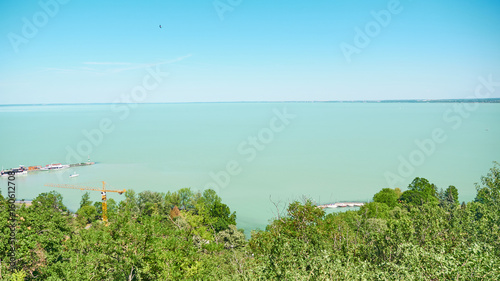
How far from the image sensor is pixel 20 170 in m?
52.4

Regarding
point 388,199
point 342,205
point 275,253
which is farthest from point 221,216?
point 275,253

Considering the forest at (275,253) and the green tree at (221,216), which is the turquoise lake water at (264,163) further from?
the forest at (275,253)

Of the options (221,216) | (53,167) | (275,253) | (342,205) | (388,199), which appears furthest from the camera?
(53,167)

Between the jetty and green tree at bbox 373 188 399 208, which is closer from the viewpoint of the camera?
green tree at bbox 373 188 399 208

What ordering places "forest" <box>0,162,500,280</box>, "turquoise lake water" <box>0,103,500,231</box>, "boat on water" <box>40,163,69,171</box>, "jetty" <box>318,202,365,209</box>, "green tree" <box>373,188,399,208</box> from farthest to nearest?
"boat on water" <box>40,163,69,171</box> → "turquoise lake water" <box>0,103,500,231</box> → "jetty" <box>318,202,365,209</box> → "green tree" <box>373,188,399,208</box> → "forest" <box>0,162,500,280</box>

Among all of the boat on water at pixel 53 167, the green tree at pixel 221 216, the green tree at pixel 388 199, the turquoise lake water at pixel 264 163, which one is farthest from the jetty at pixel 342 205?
the boat on water at pixel 53 167

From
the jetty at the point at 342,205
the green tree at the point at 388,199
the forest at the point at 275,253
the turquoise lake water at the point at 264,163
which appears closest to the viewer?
the forest at the point at 275,253

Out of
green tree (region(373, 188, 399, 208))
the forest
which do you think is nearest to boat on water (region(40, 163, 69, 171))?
the forest

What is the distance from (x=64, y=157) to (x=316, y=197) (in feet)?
184

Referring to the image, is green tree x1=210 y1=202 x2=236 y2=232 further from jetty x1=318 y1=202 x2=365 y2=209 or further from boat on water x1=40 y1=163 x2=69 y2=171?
boat on water x1=40 y1=163 x2=69 y2=171

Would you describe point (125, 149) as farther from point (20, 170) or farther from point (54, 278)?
point (54, 278)

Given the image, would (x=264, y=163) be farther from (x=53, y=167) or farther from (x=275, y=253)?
(x=275, y=253)

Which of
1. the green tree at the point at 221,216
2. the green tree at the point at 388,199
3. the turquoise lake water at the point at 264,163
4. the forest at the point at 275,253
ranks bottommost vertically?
the forest at the point at 275,253

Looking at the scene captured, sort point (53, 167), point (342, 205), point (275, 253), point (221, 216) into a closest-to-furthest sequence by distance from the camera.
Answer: point (275, 253) < point (221, 216) < point (342, 205) < point (53, 167)
